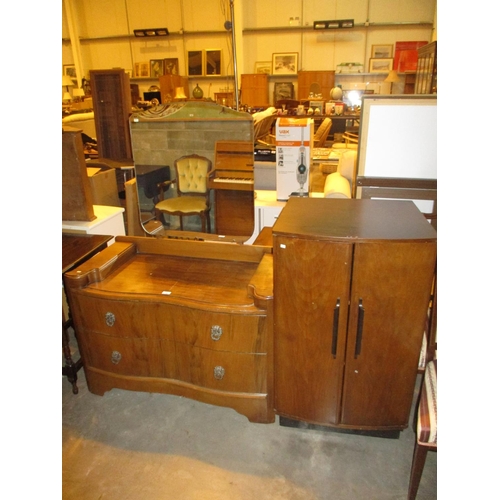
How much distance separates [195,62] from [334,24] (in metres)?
3.65

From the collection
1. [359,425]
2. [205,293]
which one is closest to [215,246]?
[205,293]

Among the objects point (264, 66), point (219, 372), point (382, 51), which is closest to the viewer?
point (219, 372)

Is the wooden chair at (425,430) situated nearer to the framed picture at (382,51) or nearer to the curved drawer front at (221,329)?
the curved drawer front at (221,329)

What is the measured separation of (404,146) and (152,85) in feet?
32.6

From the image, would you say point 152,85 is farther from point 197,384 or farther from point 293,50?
point 197,384

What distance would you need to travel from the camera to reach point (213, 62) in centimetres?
1004

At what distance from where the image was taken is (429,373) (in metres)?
1.60

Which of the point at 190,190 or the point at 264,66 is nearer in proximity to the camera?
the point at 190,190

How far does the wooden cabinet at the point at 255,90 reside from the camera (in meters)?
9.63

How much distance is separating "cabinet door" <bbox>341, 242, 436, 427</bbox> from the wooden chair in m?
0.16

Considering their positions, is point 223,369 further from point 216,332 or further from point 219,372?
point 216,332

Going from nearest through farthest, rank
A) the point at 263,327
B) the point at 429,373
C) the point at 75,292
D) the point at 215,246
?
the point at 429,373
the point at 263,327
the point at 75,292
the point at 215,246

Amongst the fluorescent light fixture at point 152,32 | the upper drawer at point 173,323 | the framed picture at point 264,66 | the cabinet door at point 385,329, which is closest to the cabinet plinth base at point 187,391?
the upper drawer at point 173,323

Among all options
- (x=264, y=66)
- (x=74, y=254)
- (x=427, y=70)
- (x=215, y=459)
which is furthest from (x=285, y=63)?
(x=215, y=459)
